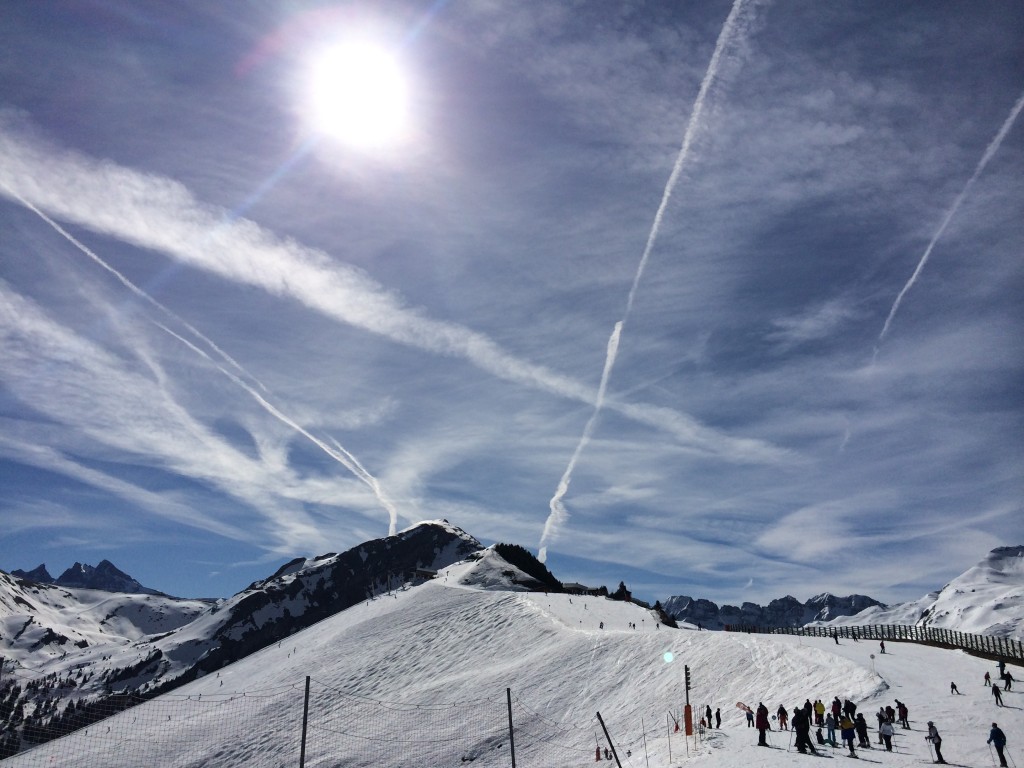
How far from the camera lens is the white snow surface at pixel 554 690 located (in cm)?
3350

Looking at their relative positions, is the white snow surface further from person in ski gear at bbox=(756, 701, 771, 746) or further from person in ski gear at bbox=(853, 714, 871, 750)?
person in ski gear at bbox=(853, 714, 871, 750)

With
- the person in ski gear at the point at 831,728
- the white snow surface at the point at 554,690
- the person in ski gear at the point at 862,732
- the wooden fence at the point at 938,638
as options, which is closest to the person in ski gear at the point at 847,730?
the white snow surface at the point at 554,690

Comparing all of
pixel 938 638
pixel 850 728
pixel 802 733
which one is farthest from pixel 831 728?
pixel 938 638

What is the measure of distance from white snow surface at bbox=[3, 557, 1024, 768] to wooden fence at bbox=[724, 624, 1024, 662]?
1.89m

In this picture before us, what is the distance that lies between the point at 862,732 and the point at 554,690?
3020cm

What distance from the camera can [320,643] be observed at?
10200 centimetres

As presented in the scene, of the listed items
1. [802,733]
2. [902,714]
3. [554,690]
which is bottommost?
[802,733]

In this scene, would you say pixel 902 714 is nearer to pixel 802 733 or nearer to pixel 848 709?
pixel 848 709

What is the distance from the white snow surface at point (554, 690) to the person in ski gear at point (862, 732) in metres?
1.23

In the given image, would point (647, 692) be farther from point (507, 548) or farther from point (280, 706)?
point (507, 548)

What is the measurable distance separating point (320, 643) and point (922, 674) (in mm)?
85054

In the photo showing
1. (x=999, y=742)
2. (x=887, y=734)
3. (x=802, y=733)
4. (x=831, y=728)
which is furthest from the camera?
(x=831, y=728)

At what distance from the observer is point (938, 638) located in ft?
183

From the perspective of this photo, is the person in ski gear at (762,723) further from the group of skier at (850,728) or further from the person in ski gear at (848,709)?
the person in ski gear at (848,709)
